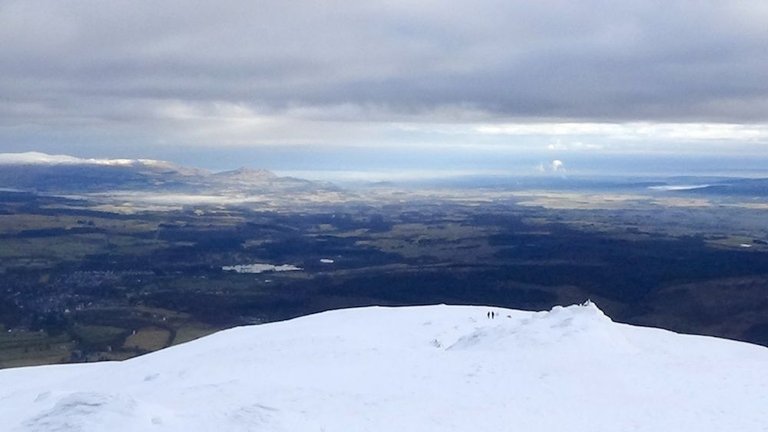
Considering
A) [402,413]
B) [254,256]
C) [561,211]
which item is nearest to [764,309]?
[402,413]

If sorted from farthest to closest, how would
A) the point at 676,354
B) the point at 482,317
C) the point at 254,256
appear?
the point at 254,256, the point at 482,317, the point at 676,354

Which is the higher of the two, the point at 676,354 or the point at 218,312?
the point at 676,354

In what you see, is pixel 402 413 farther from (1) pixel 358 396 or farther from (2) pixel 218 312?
(2) pixel 218 312

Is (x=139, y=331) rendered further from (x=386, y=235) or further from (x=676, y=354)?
(x=386, y=235)

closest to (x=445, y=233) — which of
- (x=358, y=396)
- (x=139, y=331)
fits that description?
(x=139, y=331)

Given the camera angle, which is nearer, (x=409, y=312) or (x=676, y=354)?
(x=676, y=354)

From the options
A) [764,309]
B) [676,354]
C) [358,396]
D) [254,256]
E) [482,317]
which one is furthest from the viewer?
[254,256]
